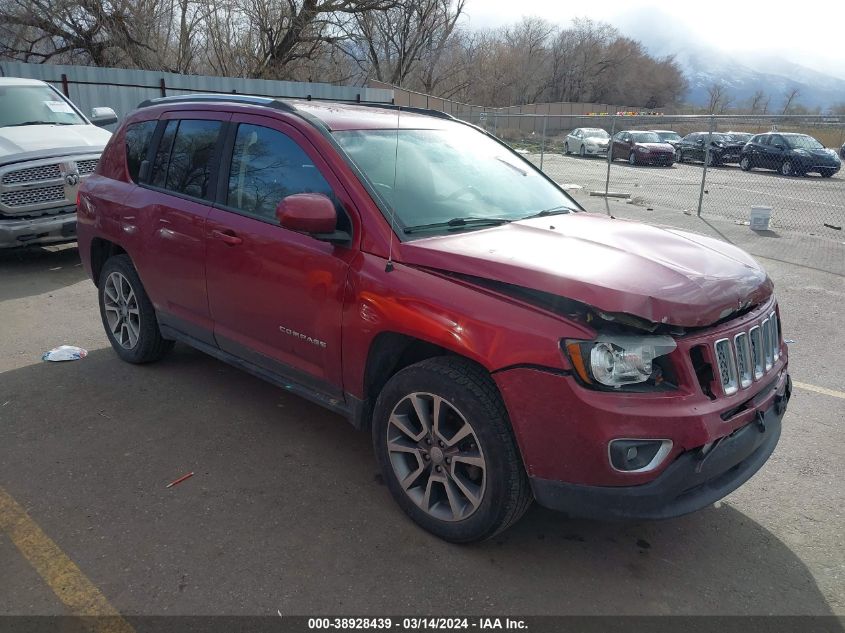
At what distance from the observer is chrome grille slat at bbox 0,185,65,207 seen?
7.61 meters

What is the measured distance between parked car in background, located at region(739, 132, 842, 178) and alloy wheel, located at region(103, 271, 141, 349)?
23.2 metres

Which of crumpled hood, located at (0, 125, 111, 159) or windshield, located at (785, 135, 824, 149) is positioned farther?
windshield, located at (785, 135, 824, 149)

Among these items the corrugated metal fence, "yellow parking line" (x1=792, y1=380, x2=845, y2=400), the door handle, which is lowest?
"yellow parking line" (x1=792, y1=380, x2=845, y2=400)

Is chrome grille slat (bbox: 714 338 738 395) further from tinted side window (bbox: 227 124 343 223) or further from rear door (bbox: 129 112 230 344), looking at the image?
rear door (bbox: 129 112 230 344)

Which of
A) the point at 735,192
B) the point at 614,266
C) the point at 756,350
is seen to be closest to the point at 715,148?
the point at 735,192

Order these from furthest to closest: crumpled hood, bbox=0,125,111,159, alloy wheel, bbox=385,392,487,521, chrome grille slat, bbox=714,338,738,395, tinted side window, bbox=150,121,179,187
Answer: crumpled hood, bbox=0,125,111,159 → tinted side window, bbox=150,121,179,187 → alloy wheel, bbox=385,392,487,521 → chrome grille slat, bbox=714,338,738,395

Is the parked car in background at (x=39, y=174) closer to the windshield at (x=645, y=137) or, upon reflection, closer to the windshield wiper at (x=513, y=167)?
the windshield wiper at (x=513, y=167)

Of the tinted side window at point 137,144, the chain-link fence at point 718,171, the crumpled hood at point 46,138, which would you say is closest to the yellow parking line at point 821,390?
the tinted side window at point 137,144

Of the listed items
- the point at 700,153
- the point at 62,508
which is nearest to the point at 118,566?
the point at 62,508

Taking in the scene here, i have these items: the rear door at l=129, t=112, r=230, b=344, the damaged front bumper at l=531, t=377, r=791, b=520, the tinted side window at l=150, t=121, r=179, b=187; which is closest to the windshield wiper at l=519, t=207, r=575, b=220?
the damaged front bumper at l=531, t=377, r=791, b=520

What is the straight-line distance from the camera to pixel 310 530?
3068 mm

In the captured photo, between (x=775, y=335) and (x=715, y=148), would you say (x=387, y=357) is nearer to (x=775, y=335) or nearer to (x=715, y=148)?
(x=775, y=335)

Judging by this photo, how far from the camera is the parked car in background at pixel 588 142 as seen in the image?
3020 centimetres

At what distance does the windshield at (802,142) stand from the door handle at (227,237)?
24.5 meters
